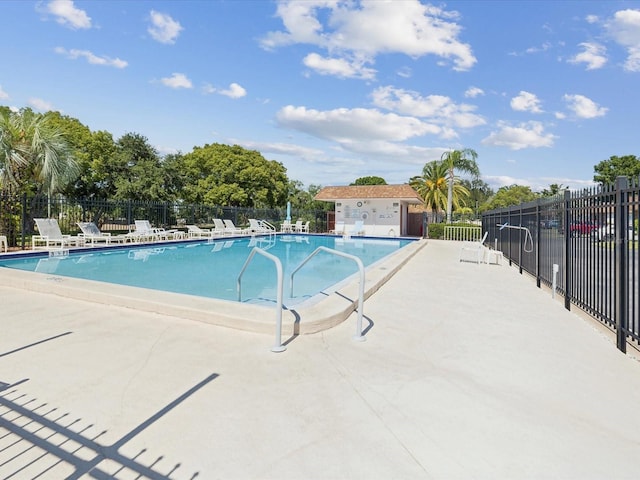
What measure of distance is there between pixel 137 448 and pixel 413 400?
195 cm

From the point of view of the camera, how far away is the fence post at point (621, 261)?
409 centimetres

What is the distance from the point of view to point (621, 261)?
13.4 feet

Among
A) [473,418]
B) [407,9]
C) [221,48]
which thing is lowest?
[473,418]

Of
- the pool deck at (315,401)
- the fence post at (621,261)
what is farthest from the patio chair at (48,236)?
the fence post at (621,261)

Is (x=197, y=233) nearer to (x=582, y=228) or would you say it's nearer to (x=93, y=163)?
(x=93, y=163)

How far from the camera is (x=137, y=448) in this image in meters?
2.23

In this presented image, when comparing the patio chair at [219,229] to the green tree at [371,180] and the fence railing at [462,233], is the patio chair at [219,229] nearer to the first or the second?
the fence railing at [462,233]

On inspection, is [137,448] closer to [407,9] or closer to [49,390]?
[49,390]

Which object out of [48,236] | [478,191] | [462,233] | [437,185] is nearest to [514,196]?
[478,191]

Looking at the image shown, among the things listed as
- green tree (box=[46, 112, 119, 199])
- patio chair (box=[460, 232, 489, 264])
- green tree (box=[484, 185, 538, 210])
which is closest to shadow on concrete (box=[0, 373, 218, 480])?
patio chair (box=[460, 232, 489, 264])

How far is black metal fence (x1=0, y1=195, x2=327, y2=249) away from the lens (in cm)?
A: 1402

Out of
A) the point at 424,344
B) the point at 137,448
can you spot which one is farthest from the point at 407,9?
the point at 137,448

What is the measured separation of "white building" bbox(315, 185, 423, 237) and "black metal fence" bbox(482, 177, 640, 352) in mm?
18222

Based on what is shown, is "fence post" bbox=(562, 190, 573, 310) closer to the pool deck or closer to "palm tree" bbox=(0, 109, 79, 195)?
the pool deck
